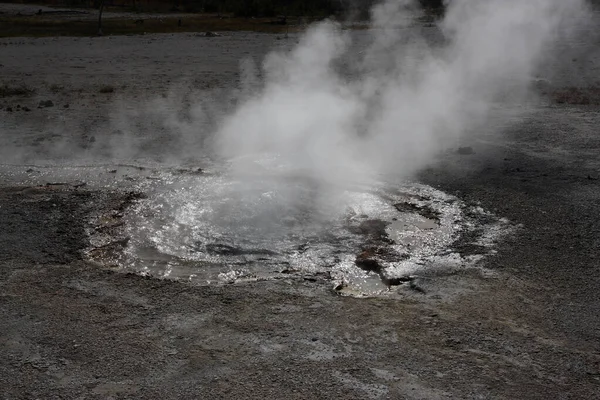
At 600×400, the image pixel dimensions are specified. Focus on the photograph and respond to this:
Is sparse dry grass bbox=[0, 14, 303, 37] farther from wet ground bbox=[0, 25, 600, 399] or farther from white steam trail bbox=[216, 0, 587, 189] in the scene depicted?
wet ground bbox=[0, 25, 600, 399]

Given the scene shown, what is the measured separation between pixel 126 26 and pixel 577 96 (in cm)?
2576

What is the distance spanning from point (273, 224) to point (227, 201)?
981mm

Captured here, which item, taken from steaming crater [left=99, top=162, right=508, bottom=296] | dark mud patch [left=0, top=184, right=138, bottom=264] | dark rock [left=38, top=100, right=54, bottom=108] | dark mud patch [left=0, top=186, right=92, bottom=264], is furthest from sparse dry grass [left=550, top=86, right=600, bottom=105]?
dark rock [left=38, top=100, right=54, bottom=108]

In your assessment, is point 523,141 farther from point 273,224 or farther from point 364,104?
point 273,224

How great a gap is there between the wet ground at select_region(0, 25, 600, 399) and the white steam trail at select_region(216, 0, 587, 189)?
1217 mm

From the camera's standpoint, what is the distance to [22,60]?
Result: 21.2m

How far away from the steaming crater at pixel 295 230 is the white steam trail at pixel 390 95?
0.83 m

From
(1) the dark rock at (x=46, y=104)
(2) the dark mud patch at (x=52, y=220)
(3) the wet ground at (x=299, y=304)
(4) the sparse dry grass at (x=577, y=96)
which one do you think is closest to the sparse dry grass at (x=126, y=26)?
(4) the sparse dry grass at (x=577, y=96)

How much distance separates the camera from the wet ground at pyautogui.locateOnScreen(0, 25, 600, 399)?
461 centimetres

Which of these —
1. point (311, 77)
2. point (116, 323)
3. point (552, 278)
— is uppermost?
point (311, 77)

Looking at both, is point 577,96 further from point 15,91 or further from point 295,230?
point 15,91

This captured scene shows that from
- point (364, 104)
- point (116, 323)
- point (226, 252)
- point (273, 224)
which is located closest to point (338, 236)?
point (273, 224)

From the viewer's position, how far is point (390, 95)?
14.5 meters

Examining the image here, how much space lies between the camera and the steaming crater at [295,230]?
21.0ft
